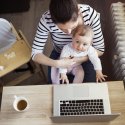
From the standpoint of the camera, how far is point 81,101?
3.92 ft

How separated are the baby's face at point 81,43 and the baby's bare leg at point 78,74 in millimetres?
195

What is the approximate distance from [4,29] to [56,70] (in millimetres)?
464

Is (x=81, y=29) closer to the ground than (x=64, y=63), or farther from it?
farther from it

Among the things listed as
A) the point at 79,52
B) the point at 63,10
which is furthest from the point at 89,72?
the point at 63,10

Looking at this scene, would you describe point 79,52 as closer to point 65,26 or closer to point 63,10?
point 65,26

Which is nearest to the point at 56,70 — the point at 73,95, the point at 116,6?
the point at 73,95

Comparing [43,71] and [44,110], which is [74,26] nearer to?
[44,110]

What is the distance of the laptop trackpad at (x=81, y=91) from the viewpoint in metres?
1.21

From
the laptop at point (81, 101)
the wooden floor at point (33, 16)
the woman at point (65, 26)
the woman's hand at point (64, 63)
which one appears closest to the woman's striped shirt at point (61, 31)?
the woman at point (65, 26)

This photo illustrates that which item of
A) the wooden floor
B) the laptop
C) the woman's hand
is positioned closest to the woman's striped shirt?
the woman's hand

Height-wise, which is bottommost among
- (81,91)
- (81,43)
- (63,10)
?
(81,91)

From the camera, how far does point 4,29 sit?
5.52 feet

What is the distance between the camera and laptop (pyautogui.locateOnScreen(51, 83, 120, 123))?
3.78 ft

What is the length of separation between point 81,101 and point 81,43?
29 centimetres
